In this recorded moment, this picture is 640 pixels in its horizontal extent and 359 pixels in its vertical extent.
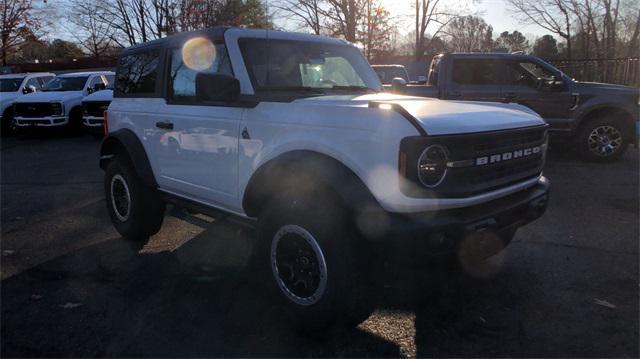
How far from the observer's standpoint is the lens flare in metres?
4.11

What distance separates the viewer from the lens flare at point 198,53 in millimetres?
4109

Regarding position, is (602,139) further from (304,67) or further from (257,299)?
(257,299)

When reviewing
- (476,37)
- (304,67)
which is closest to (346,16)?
(304,67)

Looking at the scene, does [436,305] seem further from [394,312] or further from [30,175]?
[30,175]

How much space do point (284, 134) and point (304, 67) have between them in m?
1.08

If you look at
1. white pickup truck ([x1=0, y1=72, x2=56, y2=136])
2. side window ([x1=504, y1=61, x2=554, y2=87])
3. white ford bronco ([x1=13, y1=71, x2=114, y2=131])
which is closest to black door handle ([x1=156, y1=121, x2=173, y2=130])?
side window ([x1=504, y1=61, x2=554, y2=87])

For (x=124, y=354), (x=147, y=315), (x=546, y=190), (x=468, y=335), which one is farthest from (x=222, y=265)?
(x=546, y=190)

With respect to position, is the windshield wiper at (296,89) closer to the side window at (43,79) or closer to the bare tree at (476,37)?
the side window at (43,79)

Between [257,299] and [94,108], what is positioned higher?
[94,108]

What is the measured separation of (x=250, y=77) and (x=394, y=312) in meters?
2.07

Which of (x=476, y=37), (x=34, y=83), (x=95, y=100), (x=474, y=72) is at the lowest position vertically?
(x=95, y=100)

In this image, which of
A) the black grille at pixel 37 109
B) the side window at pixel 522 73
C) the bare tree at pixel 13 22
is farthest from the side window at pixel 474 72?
the bare tree at pixel 13 22

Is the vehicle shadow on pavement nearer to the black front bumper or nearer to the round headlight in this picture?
the black front bumper

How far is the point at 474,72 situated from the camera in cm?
926
